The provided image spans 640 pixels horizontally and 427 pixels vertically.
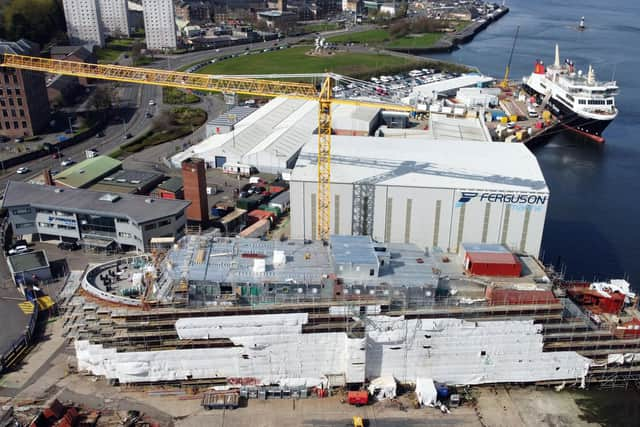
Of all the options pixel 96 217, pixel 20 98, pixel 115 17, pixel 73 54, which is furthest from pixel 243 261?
pixel 115 17

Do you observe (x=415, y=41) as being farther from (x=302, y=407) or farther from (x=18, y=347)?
(x=18, y=347)

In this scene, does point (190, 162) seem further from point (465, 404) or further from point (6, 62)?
point (6, 62)

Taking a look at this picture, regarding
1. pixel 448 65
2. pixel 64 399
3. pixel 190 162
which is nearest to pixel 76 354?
pixel 64 399

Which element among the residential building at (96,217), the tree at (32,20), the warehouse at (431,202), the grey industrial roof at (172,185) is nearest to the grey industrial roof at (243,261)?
the warehouse at (431,202)

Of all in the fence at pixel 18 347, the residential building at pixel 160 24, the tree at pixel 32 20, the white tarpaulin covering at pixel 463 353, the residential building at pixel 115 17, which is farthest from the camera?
the residential building at pixel 115 17

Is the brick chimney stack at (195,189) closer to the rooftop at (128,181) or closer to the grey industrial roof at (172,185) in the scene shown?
the grey industrial roof at (172,185)

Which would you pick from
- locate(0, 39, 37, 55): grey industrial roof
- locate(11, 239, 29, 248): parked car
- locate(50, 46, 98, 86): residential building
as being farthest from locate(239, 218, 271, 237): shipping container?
locate(50, 46, 98, 86): residential building
